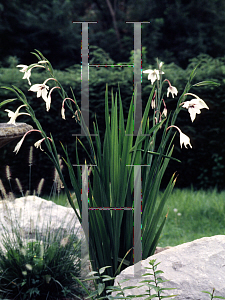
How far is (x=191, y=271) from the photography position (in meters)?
1.70

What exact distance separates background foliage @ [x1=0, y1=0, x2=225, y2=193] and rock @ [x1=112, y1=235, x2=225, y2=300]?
123 inches

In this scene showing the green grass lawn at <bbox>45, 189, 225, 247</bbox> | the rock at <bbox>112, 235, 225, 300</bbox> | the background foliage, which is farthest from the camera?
the background foliage

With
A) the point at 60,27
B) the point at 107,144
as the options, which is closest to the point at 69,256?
the point at 107,144

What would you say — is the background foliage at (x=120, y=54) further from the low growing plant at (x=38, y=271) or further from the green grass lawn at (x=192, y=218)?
the low growing plant at (x=38, y=271)

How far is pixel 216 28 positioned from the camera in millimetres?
10734

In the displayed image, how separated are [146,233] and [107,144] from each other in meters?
0.58

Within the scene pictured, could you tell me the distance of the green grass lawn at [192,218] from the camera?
3621mm

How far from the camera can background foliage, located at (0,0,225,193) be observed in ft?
15.7

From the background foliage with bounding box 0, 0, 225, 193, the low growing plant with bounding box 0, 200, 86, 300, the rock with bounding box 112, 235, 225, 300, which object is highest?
the background foliage with bounding box 0, 0, 225, 193

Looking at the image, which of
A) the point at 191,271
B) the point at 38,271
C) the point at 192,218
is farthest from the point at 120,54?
the point at 191,271

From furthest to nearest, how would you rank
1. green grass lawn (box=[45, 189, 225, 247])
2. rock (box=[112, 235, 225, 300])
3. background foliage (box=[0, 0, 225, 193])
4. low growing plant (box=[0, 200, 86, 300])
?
background foliage (box=[0, 0, 225, 193])
green grass lawn (box=[45, 189, 225, 247])
low growing plant (box=[0, 200, 86, 300])
rock (box=[112, 235, 225, 300])

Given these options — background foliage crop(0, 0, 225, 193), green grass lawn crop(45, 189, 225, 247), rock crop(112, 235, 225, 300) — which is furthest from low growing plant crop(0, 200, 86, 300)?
background foliage crop(0, 0, 225, 193)

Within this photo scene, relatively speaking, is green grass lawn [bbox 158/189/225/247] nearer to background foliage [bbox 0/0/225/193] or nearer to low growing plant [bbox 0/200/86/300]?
background foliage [bbox 0/0/225/193]

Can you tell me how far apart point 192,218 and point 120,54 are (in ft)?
25.2
